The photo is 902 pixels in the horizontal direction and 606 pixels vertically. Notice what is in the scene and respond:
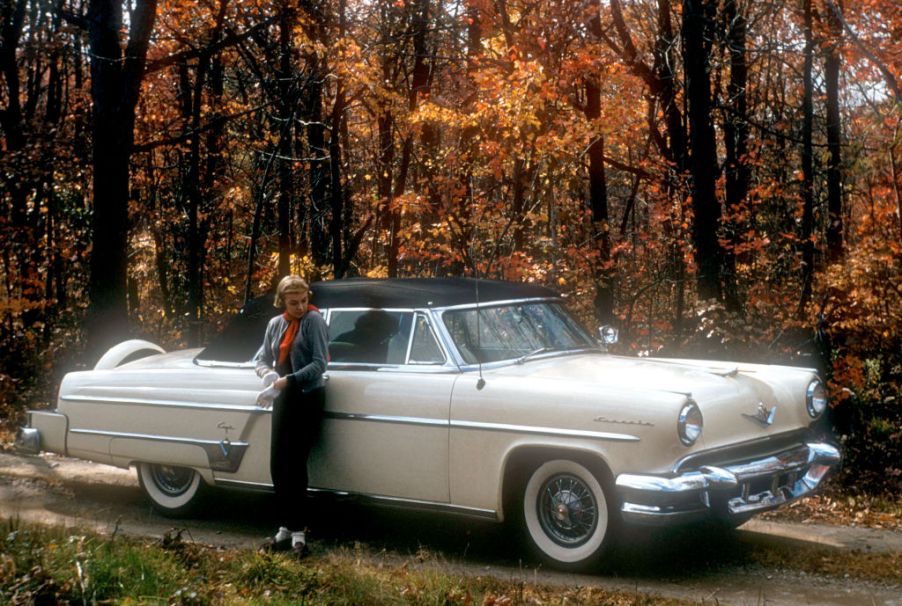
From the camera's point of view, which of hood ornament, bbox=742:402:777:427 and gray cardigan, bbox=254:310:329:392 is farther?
gray cardigan, bbox=254:310:329:392

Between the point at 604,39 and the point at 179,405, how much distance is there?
13.3 m

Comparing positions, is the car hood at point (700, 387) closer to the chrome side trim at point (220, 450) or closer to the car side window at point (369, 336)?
the car side window at point (369, 336)

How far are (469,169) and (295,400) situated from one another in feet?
35.9

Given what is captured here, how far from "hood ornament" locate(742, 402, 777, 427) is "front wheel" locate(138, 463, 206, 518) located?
14.0 feet

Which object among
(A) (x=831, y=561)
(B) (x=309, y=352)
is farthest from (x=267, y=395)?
(A) (x=831, y=561)

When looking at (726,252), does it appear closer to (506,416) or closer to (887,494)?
(887,494)

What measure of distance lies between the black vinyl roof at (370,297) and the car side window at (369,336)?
79mm

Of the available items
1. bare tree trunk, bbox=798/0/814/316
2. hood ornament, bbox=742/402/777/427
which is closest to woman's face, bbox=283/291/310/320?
hood ornament, bbox=742/402/777/427

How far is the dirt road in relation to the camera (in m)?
5.80

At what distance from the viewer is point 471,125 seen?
49.9ft

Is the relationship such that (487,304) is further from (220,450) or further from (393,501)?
(220,450)

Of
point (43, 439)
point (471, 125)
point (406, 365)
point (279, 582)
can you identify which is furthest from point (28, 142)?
point (279, 582)

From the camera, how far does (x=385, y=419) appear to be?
22.1 ft

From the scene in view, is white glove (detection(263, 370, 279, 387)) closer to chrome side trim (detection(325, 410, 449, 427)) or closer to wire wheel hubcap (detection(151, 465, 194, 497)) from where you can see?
chrome side trim (detection(325, 410, 449, 427))
